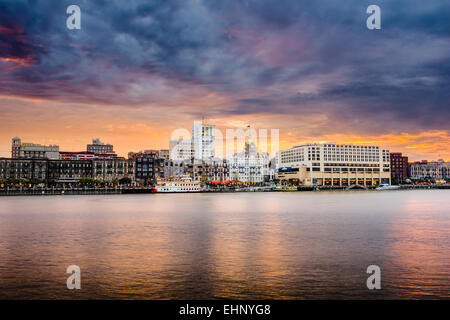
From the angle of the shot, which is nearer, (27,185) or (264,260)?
(264,260)

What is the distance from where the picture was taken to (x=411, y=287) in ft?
63.1

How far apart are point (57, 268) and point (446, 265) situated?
23455 millimetres

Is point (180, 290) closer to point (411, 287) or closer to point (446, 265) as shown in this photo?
point (411, 287)
